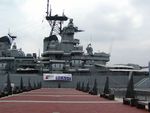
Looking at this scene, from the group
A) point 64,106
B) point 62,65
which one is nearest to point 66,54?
point 62,65

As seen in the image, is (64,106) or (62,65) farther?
(62,65)

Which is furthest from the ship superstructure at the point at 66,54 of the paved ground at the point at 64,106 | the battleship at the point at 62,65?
the paved ground at the point at 64,106

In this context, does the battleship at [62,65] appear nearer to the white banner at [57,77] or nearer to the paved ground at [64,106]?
the white banner at [57,77]

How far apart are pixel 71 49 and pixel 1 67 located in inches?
751

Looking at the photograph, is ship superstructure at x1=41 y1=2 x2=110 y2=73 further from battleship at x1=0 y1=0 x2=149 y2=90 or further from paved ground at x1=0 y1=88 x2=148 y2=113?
paved ground at x1=0 y1=88 x2=148 y2=113

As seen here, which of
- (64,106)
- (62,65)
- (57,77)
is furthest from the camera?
(62,65)

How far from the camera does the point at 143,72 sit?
9394 cm

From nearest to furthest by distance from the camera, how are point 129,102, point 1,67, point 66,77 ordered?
point 129,102 < point 66,77 < point 1,67

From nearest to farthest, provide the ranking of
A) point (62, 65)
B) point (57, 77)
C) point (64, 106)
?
point (64, 106)
point (57, 77)
point (62, 65)

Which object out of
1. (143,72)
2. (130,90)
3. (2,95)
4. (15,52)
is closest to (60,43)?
(15,52)

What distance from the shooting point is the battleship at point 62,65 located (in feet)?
302

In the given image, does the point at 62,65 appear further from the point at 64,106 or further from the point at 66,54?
the point at 64,106

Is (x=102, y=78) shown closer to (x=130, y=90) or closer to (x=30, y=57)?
(x=30, y=57)

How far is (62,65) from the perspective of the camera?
324 feet
